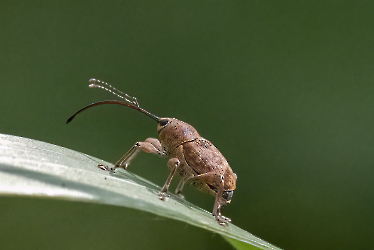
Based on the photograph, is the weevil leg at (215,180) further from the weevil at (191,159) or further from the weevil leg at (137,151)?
the weevil leg at (137,151)

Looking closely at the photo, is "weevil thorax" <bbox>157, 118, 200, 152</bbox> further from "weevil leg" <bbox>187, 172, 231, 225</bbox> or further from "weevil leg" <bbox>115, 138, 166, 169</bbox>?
"weevil leg" <bbox>187, 172, 231, 225</bbox>

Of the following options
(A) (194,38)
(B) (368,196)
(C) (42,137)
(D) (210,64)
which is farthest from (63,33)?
(B) (368,196)

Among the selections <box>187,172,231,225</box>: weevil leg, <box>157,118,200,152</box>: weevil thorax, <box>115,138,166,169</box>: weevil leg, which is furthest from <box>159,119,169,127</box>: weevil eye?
<box>187,172,231,225</box>: weevil leg

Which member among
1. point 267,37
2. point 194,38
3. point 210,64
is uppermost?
point 267,37

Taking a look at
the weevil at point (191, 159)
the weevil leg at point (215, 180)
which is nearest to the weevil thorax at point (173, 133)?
the weevil at point (191, 159)

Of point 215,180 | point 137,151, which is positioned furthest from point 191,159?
point 137,151

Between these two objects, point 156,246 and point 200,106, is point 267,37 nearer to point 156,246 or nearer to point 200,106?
point 200,106

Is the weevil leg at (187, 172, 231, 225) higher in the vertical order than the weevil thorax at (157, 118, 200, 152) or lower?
lower
